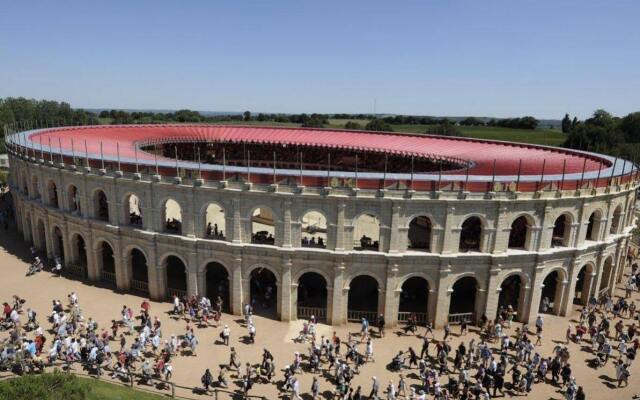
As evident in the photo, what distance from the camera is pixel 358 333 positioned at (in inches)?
1355

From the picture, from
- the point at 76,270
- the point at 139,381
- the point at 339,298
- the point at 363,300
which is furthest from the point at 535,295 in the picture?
the point at 76,270

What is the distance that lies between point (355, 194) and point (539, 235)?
14455mm

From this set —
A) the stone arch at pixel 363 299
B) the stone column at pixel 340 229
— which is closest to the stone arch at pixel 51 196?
the stone column at pixel 340 229

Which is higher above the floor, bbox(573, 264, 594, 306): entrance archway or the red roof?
the red roof

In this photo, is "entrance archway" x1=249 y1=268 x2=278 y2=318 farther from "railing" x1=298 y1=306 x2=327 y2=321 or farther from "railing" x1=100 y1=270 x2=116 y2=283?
"railing" x1=100 y1=270 x2=116 y2=283

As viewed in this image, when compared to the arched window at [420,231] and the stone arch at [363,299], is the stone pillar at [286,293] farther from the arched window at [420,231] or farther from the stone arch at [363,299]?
the arched window at [420,231]

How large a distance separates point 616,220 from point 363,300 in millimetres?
23301

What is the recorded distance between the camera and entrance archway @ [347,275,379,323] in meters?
36.2

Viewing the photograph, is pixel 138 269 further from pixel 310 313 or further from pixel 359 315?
pixel 359 315

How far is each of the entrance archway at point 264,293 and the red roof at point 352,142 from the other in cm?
1445

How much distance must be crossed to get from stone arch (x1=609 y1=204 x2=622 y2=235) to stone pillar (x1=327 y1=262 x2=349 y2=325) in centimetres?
2457

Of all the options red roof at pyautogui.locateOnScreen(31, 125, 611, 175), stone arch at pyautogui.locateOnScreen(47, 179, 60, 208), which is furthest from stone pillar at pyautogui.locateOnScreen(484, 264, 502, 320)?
stone arch at pyautogui.locateOnScreen(47, 179, 60, 208)

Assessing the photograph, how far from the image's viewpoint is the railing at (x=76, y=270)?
1667 inches

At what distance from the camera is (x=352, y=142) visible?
71938mm
